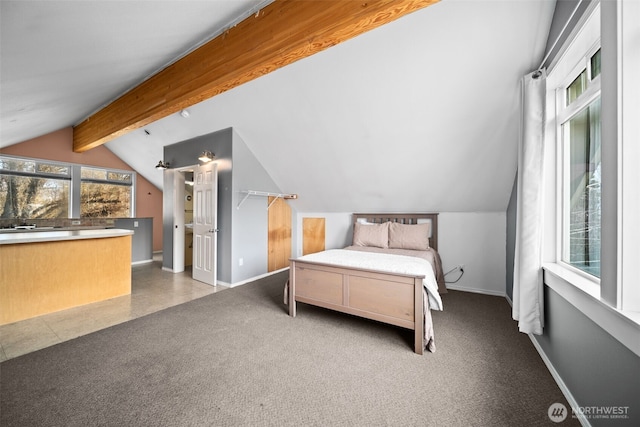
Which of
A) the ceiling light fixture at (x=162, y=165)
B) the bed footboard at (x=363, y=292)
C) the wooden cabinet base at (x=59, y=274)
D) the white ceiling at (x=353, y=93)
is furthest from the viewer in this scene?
the ceiling light fixture at (x=162, y=165)

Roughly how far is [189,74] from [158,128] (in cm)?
243

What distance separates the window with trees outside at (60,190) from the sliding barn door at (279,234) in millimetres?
4068

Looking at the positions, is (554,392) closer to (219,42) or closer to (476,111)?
(476,111)

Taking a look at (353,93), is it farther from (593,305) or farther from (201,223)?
(201,223)

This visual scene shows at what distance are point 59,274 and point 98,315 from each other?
2.33 feet

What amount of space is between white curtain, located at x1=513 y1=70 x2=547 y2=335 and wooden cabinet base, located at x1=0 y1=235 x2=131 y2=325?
444cm

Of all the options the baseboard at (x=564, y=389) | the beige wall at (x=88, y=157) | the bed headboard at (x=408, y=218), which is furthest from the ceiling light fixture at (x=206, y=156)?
the baseboard at (x=564, y=389)

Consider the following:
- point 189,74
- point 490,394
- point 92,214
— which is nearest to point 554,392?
point 490,394

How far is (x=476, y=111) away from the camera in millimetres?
2480

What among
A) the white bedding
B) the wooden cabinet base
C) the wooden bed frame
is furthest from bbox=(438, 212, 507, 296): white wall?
the wooden cabinet base

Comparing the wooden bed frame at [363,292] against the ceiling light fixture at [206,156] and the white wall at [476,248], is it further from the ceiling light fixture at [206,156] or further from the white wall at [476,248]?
the ceiling light fixture at [206,156]

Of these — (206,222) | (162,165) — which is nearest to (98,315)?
(206,222)

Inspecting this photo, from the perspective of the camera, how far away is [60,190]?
504cm

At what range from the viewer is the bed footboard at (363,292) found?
6.70 feet
